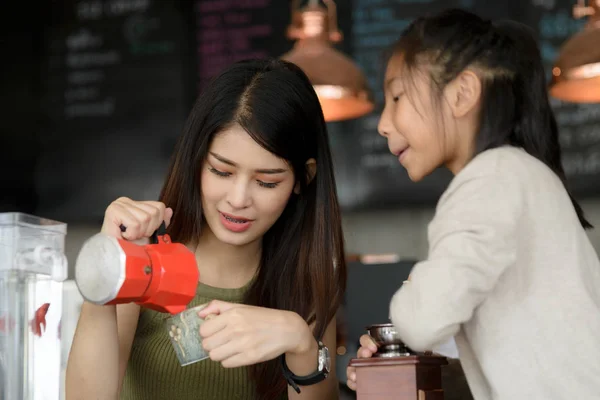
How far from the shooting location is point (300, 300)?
5.18 ft

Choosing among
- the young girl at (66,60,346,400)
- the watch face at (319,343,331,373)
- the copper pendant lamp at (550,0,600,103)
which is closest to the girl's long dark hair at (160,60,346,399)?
the young girl at (66,60,346,400)

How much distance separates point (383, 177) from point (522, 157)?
10.3 ft

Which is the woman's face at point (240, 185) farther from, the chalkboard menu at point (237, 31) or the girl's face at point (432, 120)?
the chalkboard menu at point (237, 31)

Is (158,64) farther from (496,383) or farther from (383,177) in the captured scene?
(496,383)

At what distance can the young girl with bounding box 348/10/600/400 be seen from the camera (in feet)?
3.49

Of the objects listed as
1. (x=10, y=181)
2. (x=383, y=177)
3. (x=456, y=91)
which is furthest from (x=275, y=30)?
(x=456, y=91)

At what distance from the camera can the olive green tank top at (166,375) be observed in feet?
5.19

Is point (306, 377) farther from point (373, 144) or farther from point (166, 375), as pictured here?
point (373, 144)

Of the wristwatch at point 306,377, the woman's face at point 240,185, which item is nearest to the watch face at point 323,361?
the wristwatch at point 306,377

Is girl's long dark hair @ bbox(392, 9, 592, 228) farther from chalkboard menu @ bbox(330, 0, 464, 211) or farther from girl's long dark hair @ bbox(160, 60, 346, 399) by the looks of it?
chalkboard menu @ bbox(330, 0, 464, 211)

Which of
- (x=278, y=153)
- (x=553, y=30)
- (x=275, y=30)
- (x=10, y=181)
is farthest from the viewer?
(x=10, y=181)

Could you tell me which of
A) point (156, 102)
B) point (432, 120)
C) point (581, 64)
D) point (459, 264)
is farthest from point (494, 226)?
point (156, 102)

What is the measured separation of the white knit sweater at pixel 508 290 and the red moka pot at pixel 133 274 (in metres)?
0.29

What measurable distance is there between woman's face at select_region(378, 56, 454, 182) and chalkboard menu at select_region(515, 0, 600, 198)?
294 centimetres
